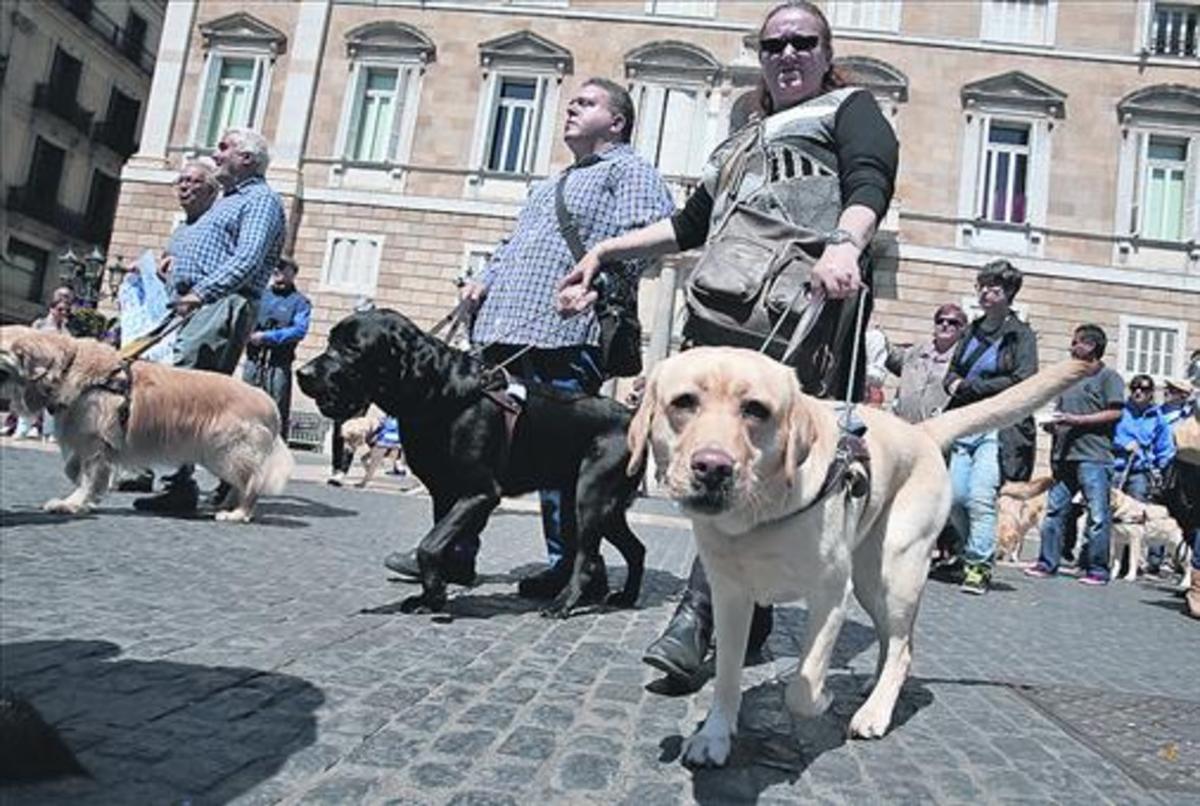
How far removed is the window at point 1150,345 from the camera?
1988 cm

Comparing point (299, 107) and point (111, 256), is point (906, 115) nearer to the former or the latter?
point (299, 107)

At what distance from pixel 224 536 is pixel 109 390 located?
105 cm

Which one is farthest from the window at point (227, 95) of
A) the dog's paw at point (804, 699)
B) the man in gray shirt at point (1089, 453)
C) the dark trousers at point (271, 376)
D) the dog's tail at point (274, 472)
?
the dog's paw at point (804, 699)

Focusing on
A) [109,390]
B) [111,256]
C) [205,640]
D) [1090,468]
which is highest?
[111,256]

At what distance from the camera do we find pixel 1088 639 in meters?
4.64

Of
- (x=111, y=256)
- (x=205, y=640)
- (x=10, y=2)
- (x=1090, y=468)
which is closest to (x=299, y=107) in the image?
(x=111, y=256)

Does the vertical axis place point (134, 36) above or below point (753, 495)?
above

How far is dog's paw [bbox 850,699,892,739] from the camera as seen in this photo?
7.64 ft

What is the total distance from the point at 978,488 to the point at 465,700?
481cm

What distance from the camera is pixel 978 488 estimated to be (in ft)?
20.0

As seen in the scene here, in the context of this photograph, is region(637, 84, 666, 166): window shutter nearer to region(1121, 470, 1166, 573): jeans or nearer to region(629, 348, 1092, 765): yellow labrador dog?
region(1121, 470, 1166, 573): jeans

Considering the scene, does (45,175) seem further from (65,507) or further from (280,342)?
(65,507)

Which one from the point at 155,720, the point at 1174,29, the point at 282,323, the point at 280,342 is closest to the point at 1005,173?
the point at 1174,29

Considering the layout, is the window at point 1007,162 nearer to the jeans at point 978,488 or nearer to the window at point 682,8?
the window at point 682,8
